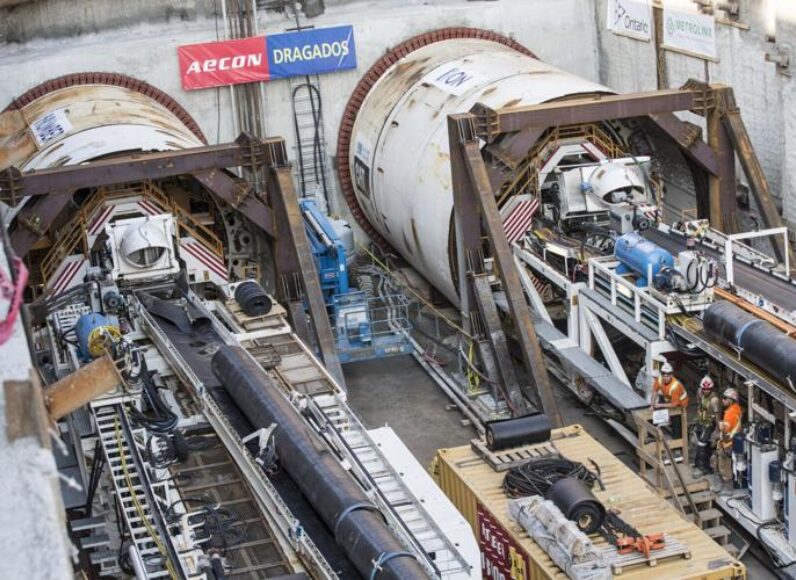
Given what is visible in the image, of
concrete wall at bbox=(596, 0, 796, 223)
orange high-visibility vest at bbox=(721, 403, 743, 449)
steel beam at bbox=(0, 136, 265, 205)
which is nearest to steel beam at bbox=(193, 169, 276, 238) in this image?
steel beam at bbox=(0, 136, 265, 205)

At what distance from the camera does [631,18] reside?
24.5m

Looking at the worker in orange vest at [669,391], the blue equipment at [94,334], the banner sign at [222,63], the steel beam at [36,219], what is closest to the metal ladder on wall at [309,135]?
the banner sign at [222,63]

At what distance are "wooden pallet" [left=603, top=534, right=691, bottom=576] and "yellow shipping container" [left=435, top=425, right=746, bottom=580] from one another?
0.11 ft

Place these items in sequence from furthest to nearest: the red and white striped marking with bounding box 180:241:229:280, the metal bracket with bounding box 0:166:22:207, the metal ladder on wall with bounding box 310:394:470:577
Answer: the red and white striped marking with bounding box 180:241:229:280 → the metal bracket with bounding box 0:166:22:207 → the metal ladder on wall with bounding box 310:394:470:577

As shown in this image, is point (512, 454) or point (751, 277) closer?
point (512, 454)

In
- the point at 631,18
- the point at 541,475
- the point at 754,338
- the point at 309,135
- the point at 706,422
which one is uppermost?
the point at 631,18

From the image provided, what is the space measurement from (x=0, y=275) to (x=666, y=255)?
1157 centimetres

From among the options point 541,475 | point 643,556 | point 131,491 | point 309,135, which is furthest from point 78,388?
point 309,135

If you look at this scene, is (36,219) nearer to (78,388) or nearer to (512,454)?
(512,454)

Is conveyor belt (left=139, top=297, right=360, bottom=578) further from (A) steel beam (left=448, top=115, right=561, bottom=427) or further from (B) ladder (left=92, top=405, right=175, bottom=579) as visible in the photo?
(A) steel beam (left=448, top=115, right=561, bottom=427)

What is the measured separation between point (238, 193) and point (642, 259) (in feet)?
18.5

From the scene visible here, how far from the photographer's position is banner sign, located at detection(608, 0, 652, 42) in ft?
Result: 78.2

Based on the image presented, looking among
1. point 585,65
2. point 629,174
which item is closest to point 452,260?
point 629,174

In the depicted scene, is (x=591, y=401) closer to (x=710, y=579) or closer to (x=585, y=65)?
(x=710, y=579)
